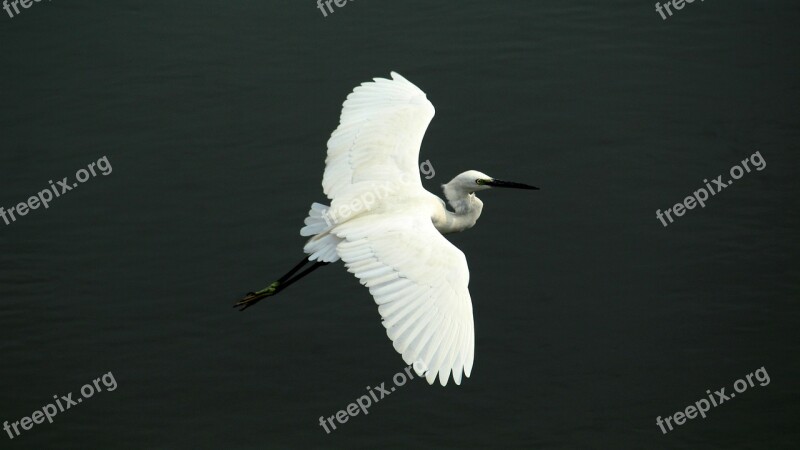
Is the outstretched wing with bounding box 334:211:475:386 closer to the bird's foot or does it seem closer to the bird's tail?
the bird's tail

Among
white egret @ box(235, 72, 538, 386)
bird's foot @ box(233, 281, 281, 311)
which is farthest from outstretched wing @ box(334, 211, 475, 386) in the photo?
bird's foot @ box(233, 281, 281, 311)

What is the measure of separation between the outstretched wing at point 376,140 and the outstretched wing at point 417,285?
Result: 0.64 meters

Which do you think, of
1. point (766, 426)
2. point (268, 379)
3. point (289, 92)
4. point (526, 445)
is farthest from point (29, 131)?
point (766, 426)

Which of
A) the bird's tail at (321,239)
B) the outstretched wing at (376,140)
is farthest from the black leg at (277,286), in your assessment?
the outstretched wing at (376,140)

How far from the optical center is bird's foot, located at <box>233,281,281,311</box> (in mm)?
8289

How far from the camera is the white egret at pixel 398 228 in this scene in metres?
6.39

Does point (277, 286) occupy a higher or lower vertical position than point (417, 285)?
lower

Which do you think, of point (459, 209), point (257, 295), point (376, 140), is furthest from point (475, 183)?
point (257, 295)

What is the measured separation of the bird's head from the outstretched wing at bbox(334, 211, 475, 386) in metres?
0.67

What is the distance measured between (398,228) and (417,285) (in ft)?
2.14

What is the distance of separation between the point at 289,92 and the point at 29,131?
216cm

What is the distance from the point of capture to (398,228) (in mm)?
7266

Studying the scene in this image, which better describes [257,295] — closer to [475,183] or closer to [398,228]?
[398,228]

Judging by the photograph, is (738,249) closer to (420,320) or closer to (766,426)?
(766,426)
